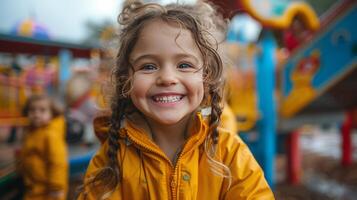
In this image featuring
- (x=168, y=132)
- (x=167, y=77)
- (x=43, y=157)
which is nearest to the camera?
(x=167, y=77)

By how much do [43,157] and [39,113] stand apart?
0.36 meters

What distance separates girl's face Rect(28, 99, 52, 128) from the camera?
8.27 ft

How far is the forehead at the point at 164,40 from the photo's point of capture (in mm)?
1050

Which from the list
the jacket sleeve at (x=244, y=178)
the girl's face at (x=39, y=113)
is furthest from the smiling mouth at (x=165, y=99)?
the girl's face at (x=39, y=113)

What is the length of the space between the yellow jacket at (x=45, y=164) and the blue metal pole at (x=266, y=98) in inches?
85.3

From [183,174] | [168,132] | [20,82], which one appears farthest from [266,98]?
[20,82]

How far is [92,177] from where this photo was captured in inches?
44.7

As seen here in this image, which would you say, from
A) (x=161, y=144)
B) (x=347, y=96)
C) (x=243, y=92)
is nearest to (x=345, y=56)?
(x=347, y=96)

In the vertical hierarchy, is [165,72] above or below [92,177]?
above

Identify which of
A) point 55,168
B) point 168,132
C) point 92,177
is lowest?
point 55,168

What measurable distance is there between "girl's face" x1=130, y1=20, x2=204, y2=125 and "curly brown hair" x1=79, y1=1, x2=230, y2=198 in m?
0.04

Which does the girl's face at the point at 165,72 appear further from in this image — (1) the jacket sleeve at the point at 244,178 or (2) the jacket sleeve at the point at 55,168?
(2) the jacket sleeve at the point at 55,168

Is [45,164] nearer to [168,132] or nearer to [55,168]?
[55,168]

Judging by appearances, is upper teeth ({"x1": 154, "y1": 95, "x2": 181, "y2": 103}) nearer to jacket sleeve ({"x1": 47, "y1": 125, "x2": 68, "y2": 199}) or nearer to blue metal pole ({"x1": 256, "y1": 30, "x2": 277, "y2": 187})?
jacket sleeve ({"x1": 47, "y1": 125, "x2": 68, "y2": 199})
